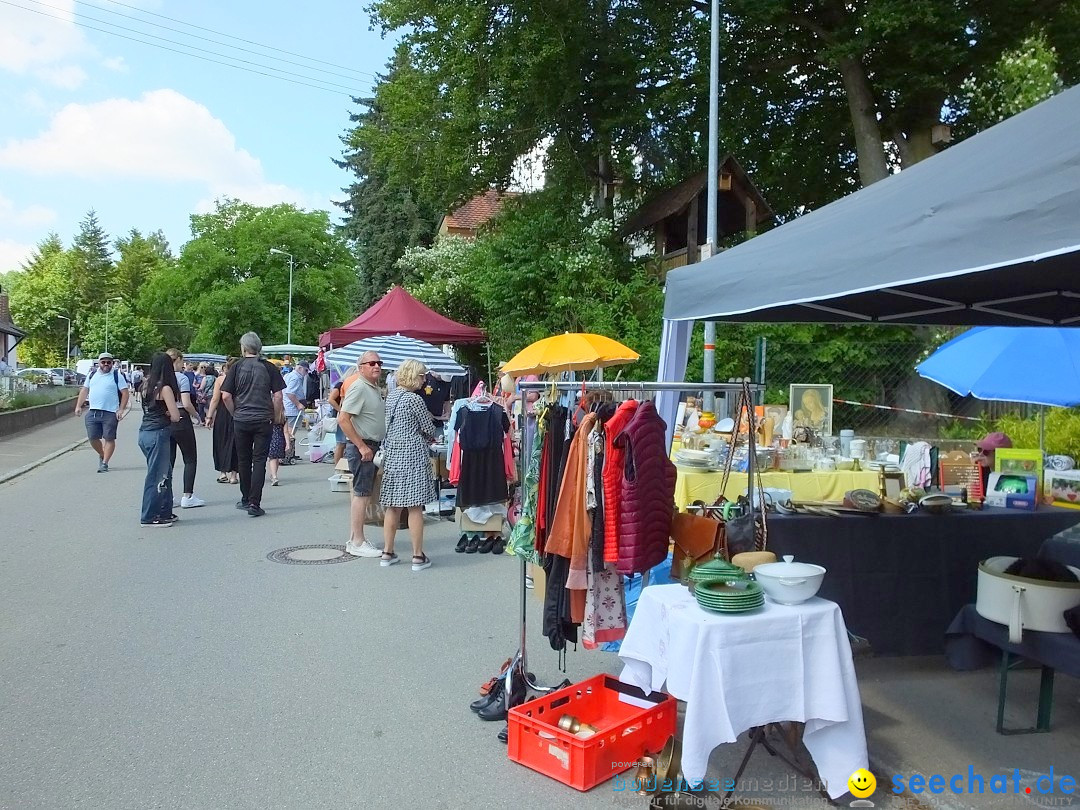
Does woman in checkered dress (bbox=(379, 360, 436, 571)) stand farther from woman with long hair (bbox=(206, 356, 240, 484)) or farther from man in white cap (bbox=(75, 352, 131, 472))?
man in white cap (bbox=(75, 352, 131, 472))

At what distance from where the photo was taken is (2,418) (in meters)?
20.5

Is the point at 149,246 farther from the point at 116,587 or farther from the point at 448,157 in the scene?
the point at 116,587

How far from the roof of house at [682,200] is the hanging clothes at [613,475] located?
49.0 feet

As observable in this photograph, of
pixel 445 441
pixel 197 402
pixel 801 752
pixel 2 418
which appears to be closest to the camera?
pixel 801 752

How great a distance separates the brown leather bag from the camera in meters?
4.40

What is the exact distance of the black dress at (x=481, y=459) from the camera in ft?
29.1

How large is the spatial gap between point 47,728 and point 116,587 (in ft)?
9.58

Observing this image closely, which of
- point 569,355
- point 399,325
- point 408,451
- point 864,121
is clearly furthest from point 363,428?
point 864,121

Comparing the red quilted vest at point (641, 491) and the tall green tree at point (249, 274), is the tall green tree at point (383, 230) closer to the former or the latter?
the tall green tree at point (249, 274)

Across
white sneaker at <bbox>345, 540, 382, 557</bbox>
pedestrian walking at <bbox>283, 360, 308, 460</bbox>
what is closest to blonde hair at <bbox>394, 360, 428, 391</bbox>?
white sneaker at <bbox>345, 540, 382, 557</bbox>

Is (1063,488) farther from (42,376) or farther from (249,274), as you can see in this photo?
(249,274)

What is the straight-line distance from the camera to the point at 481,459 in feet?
29.5

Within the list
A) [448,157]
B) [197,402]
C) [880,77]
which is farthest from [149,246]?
[880,77]

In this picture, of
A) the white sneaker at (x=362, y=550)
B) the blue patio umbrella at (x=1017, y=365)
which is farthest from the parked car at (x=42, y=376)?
the blue patio umbrella at (x=1017, y=365)
